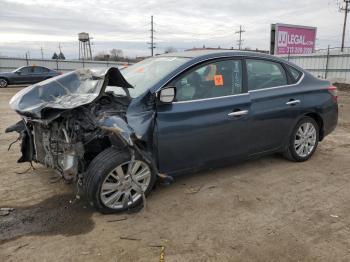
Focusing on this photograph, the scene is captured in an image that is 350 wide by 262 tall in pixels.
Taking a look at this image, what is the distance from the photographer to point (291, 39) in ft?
100

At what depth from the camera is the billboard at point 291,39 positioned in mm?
29572

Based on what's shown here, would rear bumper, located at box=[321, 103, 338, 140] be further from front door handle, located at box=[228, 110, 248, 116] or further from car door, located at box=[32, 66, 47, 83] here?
car door, located at box=[32, 66, 47, 83]

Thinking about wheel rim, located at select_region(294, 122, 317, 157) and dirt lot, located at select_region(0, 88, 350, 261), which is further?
wheel rim, located at select_region(294, 122, 317, 157)

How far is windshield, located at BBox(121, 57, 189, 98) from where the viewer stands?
405cm

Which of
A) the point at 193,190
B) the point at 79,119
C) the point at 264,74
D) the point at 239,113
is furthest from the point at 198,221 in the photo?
the point at 264,74

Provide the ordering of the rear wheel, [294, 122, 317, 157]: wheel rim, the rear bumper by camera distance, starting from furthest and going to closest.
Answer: the rear wheel → the rear bumper → [294, 122, 317, 157]: wheel rim

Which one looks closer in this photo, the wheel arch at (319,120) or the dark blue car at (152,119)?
the dark blue car at (152,119)

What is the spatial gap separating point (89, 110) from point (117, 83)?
0.46 m

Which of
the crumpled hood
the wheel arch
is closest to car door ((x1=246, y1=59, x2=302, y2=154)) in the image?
the wheel arch

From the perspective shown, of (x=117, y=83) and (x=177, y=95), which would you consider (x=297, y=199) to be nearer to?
(x=177, y=95)

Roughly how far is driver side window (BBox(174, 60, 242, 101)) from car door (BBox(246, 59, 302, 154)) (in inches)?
8.8

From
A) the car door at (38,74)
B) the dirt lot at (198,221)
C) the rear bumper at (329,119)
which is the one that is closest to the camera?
the dirt lot at (198,221)

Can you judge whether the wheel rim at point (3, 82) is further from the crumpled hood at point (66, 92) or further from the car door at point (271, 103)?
the car door at point (271, 103)

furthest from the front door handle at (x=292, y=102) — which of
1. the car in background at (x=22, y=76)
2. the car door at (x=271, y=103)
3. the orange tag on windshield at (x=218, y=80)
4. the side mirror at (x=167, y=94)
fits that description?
the car in background at (x=22, y=76)
